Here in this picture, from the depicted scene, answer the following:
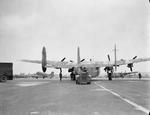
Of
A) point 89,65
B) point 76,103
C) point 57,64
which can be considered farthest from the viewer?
point 57,64

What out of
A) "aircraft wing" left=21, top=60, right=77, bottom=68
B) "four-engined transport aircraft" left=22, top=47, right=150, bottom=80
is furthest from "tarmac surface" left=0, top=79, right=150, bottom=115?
"aircraft wing" left=21, top=60, right=77, bottom=68

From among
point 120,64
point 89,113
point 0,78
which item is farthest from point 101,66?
point 89,113

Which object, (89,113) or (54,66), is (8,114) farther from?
(54,66)

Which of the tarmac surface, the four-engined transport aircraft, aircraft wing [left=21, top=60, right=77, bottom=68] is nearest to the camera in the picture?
the tarmac surface

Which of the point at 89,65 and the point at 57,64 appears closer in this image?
the point at 89,65

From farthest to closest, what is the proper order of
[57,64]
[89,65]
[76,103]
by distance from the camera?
[57,64] < [89,65] < [76,103]

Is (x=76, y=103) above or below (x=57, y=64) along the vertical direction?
below

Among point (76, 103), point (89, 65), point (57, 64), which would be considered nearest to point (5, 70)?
point (57, 64)

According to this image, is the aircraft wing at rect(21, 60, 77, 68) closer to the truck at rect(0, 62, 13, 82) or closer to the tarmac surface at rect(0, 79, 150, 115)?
the truck at rect(0, 62, 13, 82)

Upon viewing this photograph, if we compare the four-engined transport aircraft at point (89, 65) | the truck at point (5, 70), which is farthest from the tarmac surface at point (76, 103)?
the truck at point (5, 70)

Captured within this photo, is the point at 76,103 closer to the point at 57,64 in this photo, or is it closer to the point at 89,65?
the point at 89,65

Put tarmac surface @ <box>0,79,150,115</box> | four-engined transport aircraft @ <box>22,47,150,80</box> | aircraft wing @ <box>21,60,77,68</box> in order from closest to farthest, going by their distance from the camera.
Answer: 1. tarmac surface @ <box>0,79,150,115</box>
2. four-engined transport aircraft @ <box>22,47,150,80</box>
3. aircraft wing @ <box>21,60,77,68</box>

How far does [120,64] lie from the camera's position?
47594 millimetres

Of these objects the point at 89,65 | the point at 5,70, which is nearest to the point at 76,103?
the point at 89,65
